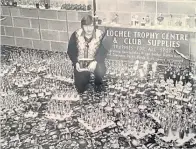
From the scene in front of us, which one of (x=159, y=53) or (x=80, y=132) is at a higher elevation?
(x=159, y=53)

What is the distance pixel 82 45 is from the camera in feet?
4.68

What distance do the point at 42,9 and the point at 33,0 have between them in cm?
5

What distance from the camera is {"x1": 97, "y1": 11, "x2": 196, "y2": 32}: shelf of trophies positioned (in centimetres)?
127

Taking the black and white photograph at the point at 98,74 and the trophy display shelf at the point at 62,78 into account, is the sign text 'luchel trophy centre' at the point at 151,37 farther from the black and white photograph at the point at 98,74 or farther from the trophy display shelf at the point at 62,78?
the trophy display shelf at the point at 62,78

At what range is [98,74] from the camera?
55.9 inches

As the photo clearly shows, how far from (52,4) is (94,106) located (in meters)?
0.42

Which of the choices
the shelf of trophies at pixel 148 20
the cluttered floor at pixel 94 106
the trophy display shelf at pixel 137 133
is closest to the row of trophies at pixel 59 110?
the cluttered floor at pixel 94 106

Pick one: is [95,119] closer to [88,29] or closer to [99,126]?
[99,126]

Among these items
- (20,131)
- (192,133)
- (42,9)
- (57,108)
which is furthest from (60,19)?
(192,133)

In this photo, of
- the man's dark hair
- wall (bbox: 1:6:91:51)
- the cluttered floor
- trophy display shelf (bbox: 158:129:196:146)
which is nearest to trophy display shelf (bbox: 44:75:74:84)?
the cluttered floor

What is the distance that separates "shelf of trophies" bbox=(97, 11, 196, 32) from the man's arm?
0.12 m

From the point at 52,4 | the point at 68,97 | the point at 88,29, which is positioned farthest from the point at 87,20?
the point at 68,97

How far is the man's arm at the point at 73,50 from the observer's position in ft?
4.69

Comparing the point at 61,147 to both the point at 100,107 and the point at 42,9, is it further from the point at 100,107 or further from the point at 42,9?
the point at 42,9
